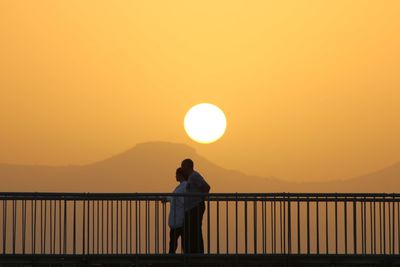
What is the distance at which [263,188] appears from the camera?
6481 inches

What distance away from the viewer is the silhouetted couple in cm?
2248

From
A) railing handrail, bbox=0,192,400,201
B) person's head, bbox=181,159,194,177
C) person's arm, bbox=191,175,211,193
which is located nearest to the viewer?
railing handrail, bbox=0,192,400,201

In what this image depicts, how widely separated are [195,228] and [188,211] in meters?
1.39

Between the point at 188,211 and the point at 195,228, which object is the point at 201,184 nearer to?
the point at 195,228

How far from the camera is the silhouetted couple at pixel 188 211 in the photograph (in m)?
22.5

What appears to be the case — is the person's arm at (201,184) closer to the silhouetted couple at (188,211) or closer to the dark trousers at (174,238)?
the silhouetted couple at (188,211)

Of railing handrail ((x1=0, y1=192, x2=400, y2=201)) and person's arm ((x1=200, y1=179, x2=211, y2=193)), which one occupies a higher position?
person's arm ((x1=200, y1=179, x2=211, y2=193))

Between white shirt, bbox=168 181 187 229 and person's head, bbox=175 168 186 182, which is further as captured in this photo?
person's head, bbox=175 168 186 182
